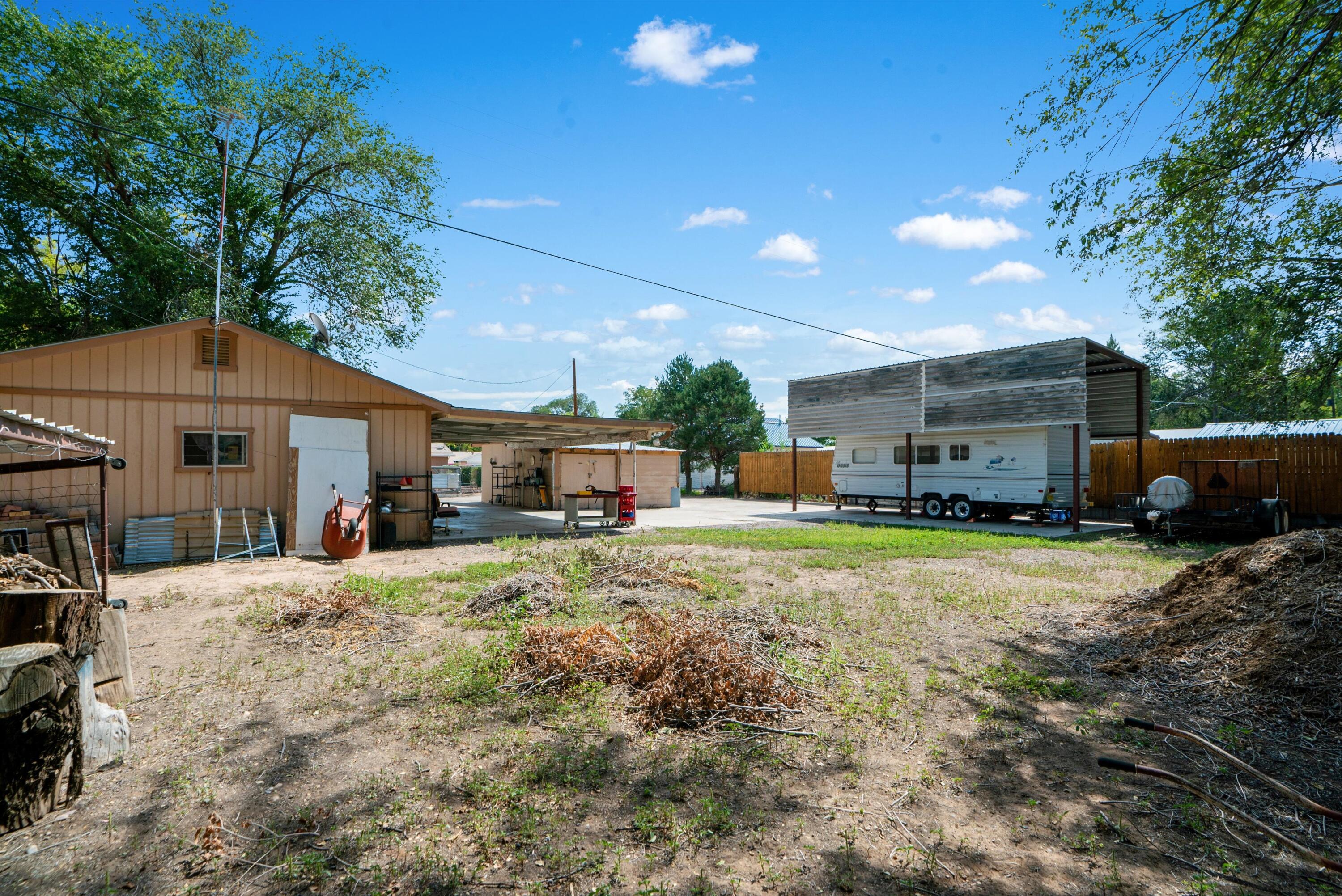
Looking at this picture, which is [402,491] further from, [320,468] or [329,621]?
[329,621]

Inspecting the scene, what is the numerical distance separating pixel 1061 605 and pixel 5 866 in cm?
912

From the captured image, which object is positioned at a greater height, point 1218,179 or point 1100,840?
point 1218,179

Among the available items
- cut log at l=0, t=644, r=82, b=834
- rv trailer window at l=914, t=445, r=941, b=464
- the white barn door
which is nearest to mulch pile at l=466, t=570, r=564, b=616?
cut log at l=0, t=644, r=82, b=834

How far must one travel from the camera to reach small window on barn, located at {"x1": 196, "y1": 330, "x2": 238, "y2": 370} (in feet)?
37.7

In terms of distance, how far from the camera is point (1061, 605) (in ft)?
26.0

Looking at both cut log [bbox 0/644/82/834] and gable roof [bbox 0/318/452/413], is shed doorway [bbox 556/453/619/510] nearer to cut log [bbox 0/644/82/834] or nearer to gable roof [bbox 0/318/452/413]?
gable roof [bbox 0/318/452/413]

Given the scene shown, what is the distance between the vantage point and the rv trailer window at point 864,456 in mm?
21625

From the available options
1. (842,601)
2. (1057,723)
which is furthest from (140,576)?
(1057,723)

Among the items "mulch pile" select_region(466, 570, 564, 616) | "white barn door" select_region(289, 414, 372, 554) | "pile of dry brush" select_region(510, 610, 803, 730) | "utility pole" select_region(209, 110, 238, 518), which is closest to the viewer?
"pile of dry brush" select_region(510, 610, 803, 730)

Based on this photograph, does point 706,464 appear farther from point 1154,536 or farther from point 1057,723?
point 1057,723

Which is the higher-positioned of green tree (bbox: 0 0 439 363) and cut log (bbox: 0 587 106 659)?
green tree (bbox: 0 0 439 363)

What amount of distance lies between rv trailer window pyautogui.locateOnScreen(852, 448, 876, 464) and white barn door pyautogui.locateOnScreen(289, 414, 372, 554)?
50.3 ft

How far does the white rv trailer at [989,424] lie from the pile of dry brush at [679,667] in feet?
44.4

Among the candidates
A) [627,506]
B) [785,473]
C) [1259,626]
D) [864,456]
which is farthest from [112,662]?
[785,473]
